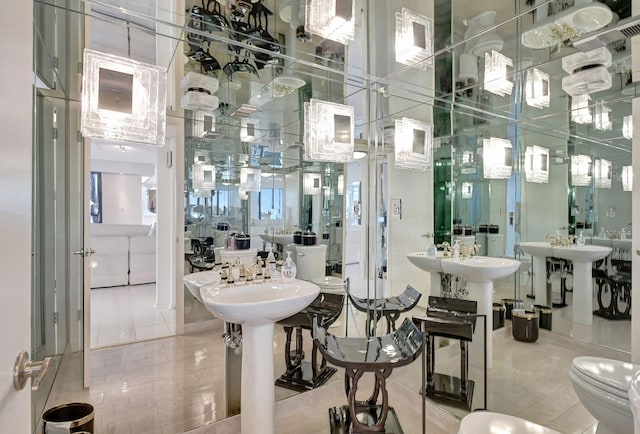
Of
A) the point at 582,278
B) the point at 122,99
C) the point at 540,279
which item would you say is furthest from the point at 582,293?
the point at 122,99

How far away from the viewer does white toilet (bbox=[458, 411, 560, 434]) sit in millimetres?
1346

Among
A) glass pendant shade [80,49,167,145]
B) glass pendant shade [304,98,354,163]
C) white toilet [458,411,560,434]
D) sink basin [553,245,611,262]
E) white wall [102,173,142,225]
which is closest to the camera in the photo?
white toilet [458,411,560,434]

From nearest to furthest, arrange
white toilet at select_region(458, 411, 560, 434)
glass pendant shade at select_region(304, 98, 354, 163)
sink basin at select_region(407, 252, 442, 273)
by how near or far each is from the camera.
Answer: white toilet at select_region(458, 411, 560, 434)
sink basin at select_region(407, 252, 442, 273)
glass pendant shade at select_region(304, 98, 354, 163)

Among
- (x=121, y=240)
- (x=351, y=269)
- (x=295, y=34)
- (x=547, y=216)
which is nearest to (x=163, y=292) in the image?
(x=121, y=240)

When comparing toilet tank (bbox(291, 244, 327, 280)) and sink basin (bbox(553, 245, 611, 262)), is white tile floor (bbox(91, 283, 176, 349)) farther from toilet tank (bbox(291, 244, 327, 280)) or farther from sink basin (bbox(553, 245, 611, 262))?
sink basin (bbox(553, 245, 611, 262))

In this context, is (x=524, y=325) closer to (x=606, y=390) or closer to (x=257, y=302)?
(x=606, y=390)

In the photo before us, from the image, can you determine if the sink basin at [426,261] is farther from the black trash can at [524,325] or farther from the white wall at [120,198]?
the white wall at [120,198]

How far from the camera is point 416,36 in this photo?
2.74 metres

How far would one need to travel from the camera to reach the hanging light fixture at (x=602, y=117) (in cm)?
202

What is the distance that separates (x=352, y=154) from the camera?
291 centimetres

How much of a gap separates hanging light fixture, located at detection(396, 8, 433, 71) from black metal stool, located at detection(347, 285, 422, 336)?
1895mm

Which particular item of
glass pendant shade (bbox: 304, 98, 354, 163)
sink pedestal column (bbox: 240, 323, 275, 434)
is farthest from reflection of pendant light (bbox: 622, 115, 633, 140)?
sink pedestal column (bbox: 240, 323, 275, 434)

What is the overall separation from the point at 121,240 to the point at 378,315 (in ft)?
16.1

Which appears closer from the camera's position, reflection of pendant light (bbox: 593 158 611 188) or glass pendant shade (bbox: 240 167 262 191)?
reflection of pendant light (bbox: 593 158 611 188)
